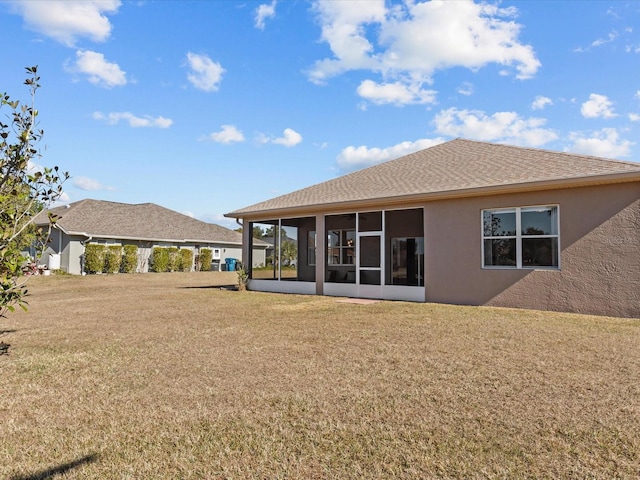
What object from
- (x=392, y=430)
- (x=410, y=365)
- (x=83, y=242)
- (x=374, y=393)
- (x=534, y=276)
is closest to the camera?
(x=392, y=430)

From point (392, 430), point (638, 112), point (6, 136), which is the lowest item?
point (392, 430)

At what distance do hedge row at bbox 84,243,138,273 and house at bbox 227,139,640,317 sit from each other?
15121mm

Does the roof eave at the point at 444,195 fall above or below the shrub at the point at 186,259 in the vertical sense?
above

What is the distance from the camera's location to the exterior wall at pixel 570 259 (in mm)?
9539

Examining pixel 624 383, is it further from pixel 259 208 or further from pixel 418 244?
pixel 259 208

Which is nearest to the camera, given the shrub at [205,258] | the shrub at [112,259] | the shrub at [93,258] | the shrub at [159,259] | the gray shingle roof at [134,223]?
the shrub at [93,258]

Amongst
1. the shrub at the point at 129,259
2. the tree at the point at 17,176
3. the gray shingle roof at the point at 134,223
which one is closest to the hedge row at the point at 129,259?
the shrub at the point at 129,259

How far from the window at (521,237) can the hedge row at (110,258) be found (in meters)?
24.7

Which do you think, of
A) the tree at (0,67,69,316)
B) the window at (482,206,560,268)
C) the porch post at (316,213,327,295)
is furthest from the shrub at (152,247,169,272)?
the tree at (0,67,69,316)

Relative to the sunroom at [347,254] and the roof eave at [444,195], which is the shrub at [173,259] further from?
the roof eave at [444,195]

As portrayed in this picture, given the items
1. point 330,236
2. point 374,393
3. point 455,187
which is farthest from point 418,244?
point 374,393

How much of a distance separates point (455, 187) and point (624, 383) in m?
7.74

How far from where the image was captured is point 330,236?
57.2 ft

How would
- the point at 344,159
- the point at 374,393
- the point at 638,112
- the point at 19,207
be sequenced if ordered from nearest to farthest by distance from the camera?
the point at 19,207
the point at 374,393
the point at 638,112
the point at 344,159
